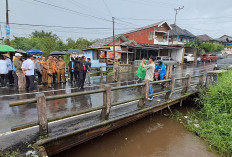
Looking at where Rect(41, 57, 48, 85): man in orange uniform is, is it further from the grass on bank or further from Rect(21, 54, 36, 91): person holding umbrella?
the grass on bank

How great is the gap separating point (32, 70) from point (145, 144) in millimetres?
5674

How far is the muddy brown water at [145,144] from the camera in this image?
394 centimetres

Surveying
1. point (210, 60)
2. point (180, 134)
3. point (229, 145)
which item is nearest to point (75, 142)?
point (180, 134)

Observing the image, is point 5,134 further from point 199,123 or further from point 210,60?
point 210,60

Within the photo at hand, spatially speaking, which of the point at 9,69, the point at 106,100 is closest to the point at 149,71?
the point at 106,100

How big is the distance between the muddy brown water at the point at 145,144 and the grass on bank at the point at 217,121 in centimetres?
29

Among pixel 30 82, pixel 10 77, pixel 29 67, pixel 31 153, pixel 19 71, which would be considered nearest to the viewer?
pixel 31 153

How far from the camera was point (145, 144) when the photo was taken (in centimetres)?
438

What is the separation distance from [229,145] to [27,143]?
529 cm

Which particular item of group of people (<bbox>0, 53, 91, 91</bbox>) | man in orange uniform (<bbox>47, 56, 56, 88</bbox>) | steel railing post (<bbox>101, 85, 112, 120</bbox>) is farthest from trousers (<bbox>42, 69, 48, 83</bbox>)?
steel railing post (<bbox>101, 85, 112, 120</bbox>)

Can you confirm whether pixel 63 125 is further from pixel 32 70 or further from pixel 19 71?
pixel 19 71

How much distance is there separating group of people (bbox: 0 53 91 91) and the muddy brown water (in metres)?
3.91

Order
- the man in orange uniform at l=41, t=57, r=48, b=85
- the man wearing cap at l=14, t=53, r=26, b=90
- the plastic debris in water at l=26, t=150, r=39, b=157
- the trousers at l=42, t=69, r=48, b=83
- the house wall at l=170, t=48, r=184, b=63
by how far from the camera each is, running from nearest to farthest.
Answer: the plastic debris in water at l=26, t=150, r=39, b=157, the man wearing cap at l=14, t=53, r=26, b=90, the man in orange uniform at l=41, t=57, r=48, b=85, the trousers at l=42, t=69, r=48, b=83, the house wall at l=170, t=48, r=184, b=63

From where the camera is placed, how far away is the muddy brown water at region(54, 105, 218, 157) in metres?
3.94
